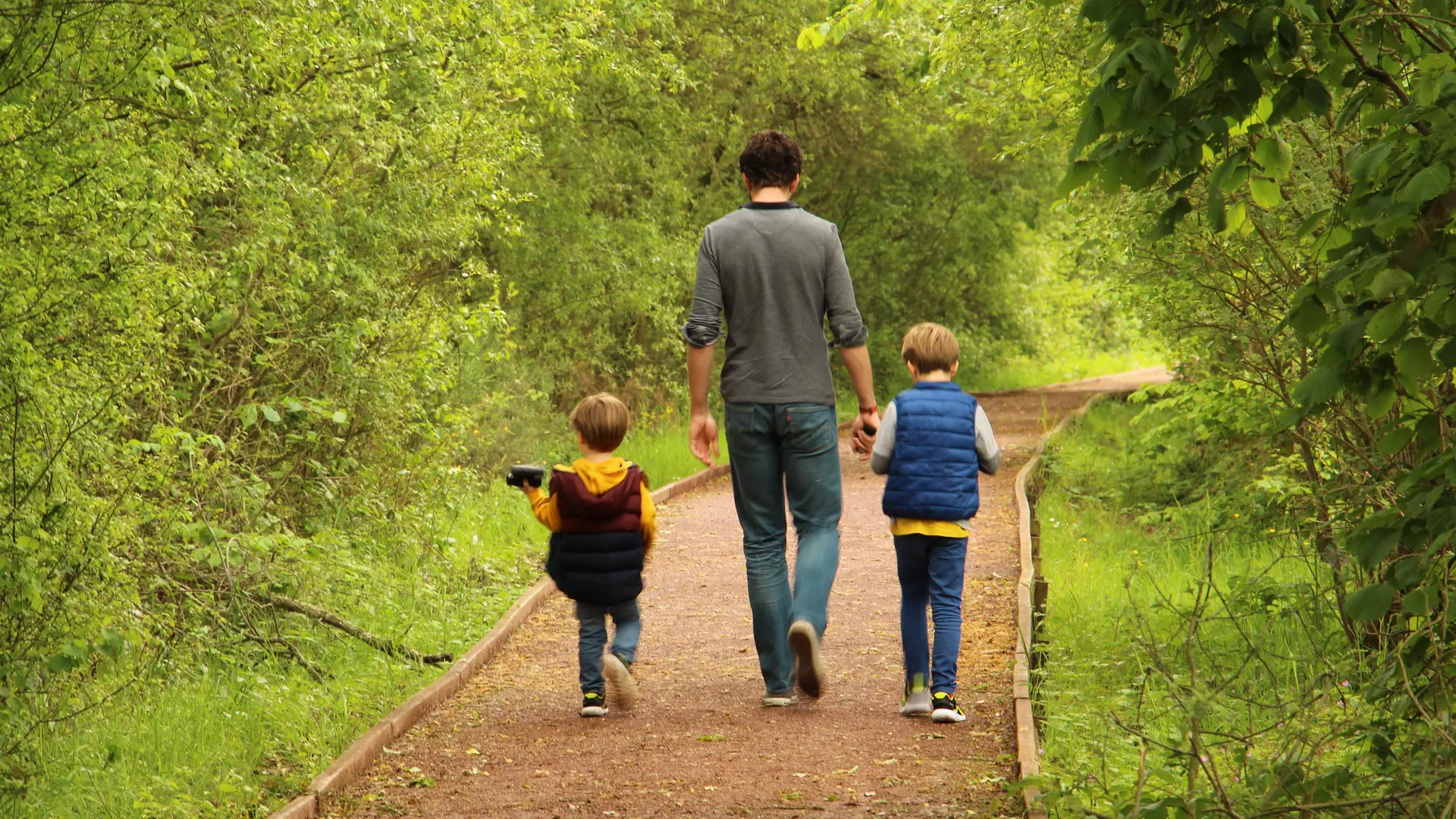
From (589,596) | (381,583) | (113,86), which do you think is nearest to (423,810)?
(589,596)

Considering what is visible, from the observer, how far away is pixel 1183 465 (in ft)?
46.6

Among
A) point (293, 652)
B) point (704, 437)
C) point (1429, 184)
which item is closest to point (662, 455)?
point (293, 652)

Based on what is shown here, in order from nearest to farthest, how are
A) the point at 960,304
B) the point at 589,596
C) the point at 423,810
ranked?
1. the point at 423,810
2. the point at 589,596
3. the point at 960,304

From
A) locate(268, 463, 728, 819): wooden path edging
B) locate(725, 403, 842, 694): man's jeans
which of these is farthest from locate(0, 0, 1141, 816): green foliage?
locate(725, 403, 842, 694): man's jeans

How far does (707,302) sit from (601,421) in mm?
705

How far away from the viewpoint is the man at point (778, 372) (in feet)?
20.9

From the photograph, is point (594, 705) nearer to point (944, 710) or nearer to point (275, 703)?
point (275, 703)

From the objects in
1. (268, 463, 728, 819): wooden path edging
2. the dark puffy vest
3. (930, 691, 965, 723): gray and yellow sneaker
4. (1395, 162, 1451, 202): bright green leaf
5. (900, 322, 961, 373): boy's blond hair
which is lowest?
(268, 463, 728, 819): wooden path edging

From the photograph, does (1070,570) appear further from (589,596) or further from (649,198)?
(649,198)

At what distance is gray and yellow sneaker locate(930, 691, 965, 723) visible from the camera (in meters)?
6.41

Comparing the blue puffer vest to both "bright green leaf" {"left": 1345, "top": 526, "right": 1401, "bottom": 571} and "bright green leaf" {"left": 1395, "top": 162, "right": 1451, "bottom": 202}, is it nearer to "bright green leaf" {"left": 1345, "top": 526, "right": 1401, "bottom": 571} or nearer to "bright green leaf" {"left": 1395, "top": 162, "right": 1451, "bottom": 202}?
"bright green leaf" {"left": 1345, "top": 526, "right": 1401, "bottom": 571}

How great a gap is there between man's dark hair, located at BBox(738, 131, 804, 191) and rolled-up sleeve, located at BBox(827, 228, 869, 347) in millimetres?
338

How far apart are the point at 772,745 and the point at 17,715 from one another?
2908 millimetres

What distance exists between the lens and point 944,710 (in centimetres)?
642
